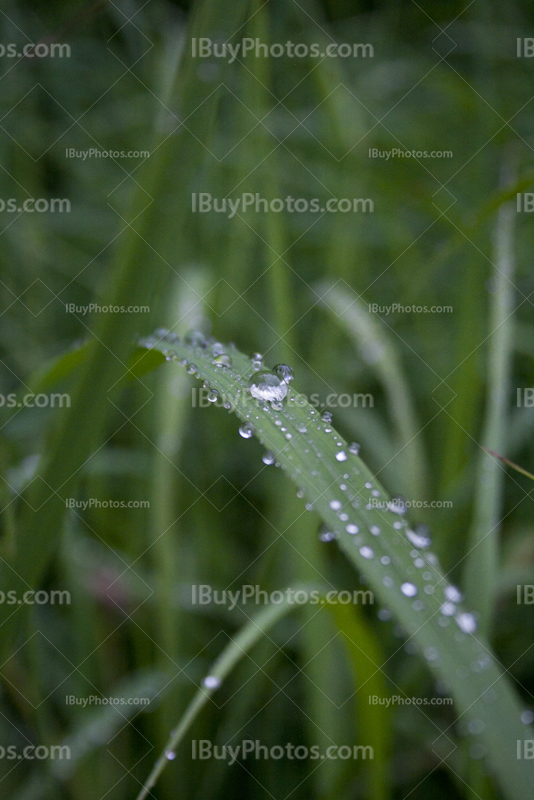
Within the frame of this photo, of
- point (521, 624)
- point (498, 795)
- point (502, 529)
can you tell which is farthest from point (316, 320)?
point (498, 795)

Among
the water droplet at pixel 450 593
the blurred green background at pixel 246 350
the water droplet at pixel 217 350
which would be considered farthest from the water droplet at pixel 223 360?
the water droplet at pixel 450 593

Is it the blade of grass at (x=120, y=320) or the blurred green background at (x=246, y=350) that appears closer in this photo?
the blade of grass at (x=120, y=320)

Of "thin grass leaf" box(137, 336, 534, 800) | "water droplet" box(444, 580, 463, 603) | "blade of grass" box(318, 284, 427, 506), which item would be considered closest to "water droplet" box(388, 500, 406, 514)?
"thin grass leaf" box(137, 336, 534, 800)

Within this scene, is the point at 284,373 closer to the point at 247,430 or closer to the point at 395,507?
the point at 247,430

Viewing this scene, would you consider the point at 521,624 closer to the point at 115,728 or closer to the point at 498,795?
the point at 498,795

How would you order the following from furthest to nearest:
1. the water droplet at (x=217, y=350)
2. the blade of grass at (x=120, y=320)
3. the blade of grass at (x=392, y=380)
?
the blade of grass at (x=392, y=380)
the water droplet at (x=217, y=350)
the blade of grass at (x=120, y=320)

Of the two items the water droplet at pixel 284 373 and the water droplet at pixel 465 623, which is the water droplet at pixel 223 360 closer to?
the water droplet at pixel 284 373

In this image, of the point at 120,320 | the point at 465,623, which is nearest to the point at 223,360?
the point at 120,320
